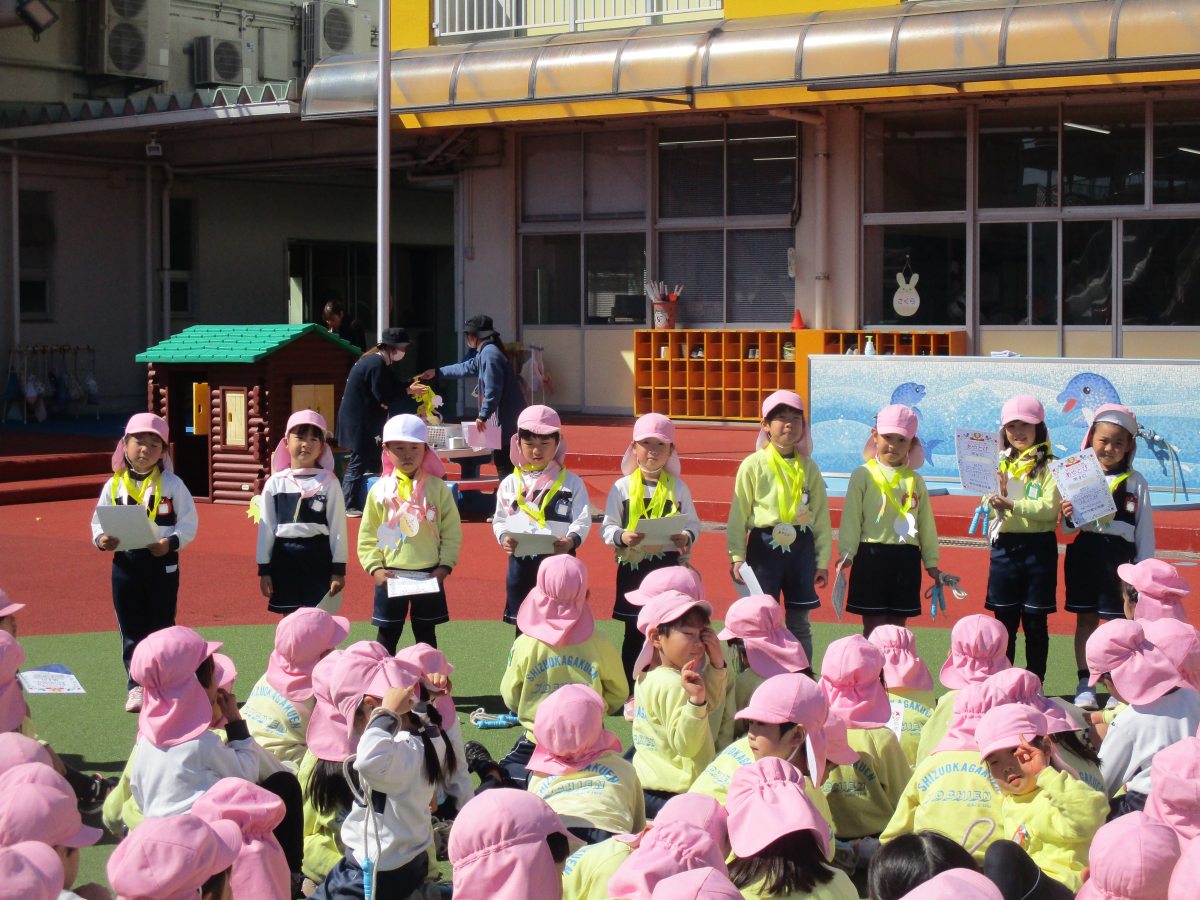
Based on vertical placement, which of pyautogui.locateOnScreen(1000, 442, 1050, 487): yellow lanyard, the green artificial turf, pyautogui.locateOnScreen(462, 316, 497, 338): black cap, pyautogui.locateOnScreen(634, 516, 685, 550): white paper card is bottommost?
the green artificial turf

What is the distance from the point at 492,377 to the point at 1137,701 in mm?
9218

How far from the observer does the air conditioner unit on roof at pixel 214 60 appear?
25062 mm

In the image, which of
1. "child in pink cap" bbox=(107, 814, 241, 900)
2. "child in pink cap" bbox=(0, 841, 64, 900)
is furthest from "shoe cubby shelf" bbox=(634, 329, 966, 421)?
"child in pink cap" bbox=(0, 841, 64, 900)

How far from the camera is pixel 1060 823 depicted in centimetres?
469

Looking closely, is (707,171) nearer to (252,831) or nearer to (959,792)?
(959,792)

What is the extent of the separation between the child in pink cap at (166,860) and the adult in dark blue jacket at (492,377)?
35.4ft

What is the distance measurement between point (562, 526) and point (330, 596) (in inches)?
49.8

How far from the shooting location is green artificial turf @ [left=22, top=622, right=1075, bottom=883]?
7441mm

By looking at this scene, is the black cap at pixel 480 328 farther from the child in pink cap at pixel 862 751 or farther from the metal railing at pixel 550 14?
the child in pink cap at pixel 862 751

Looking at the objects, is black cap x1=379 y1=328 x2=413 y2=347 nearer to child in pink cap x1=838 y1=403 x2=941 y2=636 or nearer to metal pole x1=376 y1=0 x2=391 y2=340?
metal pole x1=376 y1=0 x2=391 y2=340

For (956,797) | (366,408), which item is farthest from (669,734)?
(366,408)

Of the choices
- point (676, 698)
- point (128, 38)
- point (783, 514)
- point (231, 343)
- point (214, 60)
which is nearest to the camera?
point (676, 698)

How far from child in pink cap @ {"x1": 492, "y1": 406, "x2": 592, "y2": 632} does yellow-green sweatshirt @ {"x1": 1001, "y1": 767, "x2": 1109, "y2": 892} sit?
3628 millimetres

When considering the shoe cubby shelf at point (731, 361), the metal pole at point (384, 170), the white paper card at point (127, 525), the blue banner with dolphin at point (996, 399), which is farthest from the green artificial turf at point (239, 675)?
the shoe cubby shelf at point (731, 361)
